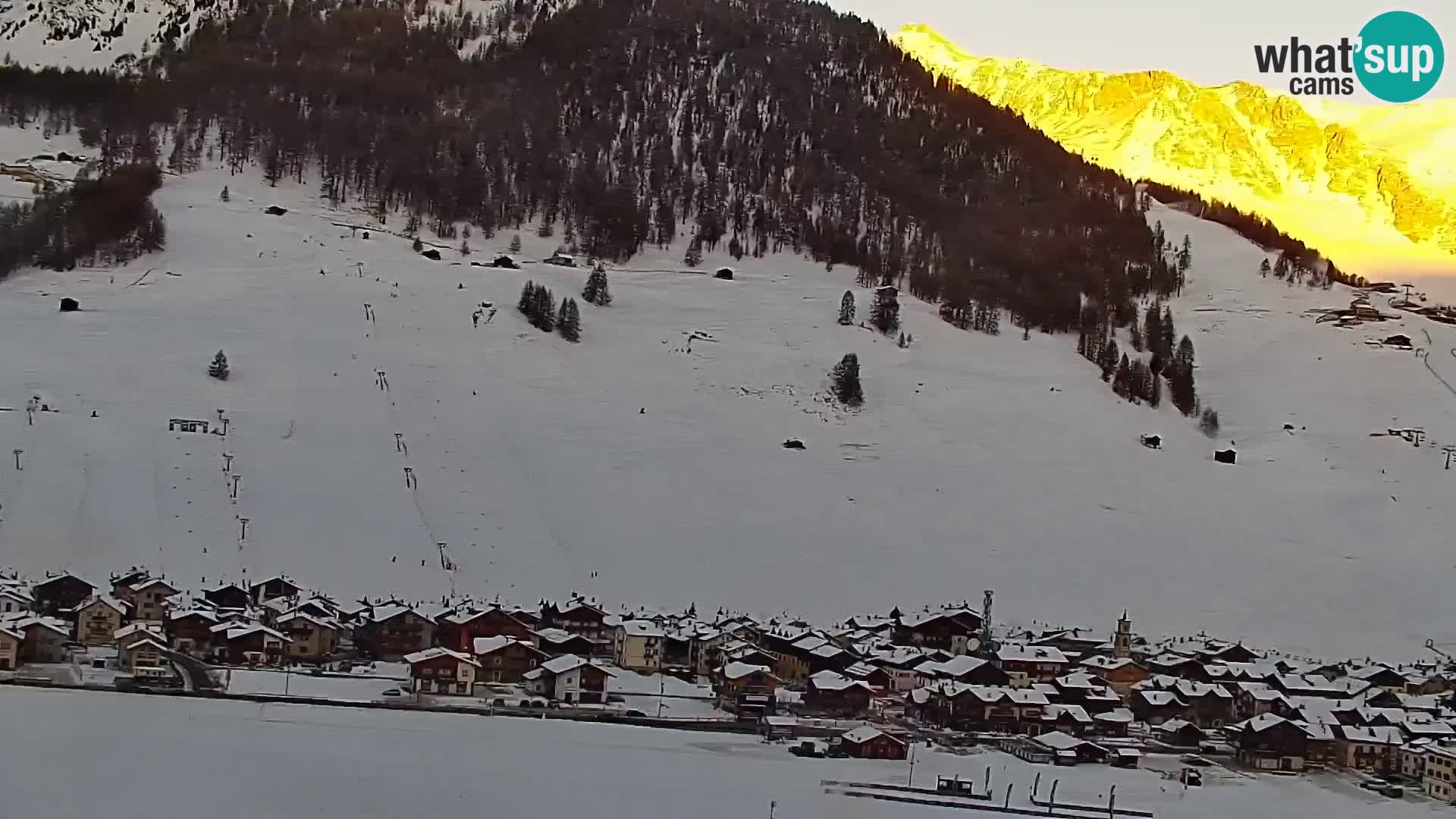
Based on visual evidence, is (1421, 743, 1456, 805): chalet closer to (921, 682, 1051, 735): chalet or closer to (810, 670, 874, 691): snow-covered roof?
(921, 682, 1051, 735): chalet

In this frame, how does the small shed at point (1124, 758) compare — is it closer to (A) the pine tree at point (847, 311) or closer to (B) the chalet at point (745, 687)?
(B) the chalet at point (745, 687)

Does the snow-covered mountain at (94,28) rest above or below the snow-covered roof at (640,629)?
above

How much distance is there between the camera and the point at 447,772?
14.8 meters

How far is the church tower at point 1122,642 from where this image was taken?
26.5 meters

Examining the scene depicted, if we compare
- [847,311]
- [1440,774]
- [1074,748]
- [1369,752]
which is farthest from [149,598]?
[847,311]

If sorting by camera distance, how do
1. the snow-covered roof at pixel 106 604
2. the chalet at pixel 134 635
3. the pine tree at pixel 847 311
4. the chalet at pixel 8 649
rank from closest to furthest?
the chalet at pixel 8 649 → the chalet at pixel 134 635 → the snow-covered roof at pixel 106 604 → the pine tree at pixel 847 311

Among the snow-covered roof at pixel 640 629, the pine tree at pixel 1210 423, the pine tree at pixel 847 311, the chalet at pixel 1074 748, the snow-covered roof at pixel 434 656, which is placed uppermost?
the pine tree at pixel 847 311

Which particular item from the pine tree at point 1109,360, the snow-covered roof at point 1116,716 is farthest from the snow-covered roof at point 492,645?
the pine tree at point 1109,360

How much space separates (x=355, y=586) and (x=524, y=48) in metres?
56.5

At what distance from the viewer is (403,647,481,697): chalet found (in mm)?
20141

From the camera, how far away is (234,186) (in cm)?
5975

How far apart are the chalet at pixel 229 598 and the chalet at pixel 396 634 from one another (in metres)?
2.58

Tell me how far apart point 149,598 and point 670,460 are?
1571 cm

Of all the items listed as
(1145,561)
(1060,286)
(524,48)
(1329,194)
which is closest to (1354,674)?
(1145,561)
